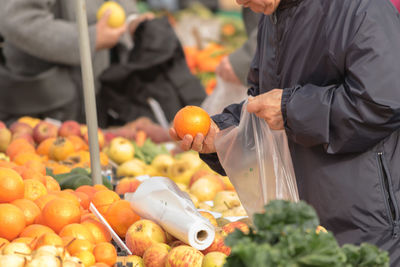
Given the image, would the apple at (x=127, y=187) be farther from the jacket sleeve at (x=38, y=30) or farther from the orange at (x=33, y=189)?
the jacket sleeve at (x=38, y=30)

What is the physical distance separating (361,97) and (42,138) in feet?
7.91

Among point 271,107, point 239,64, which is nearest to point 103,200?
point 271,107

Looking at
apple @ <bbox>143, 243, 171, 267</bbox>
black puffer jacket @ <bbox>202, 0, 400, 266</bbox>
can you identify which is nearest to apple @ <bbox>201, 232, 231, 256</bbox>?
apple @ <bbox>143, 243, 171, 267</bbox>

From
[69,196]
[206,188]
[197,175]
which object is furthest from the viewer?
[197,175]

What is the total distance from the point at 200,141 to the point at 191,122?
3.4 inches

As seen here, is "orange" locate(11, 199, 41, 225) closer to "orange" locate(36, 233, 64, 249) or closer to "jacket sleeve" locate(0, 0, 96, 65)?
"orange" locate(36, 233, 64, 249)

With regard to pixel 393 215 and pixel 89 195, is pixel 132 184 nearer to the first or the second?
pixel 89 195

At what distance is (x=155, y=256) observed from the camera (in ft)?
6.21

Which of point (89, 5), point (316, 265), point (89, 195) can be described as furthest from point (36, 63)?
point (316, 265)

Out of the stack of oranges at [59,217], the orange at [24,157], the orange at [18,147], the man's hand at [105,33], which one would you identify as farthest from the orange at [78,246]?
the man's hand at [105,33]

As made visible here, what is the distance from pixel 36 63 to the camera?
4691 millimetres

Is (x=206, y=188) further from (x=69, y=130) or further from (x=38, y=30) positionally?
(x=38, y=30)

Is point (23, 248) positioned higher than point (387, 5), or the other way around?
point (387, 5)

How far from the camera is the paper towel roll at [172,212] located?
193 centimetres
